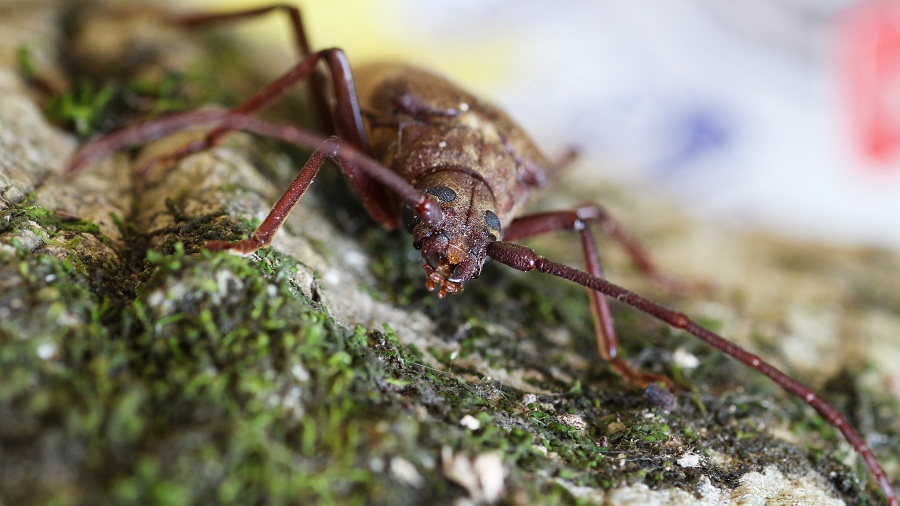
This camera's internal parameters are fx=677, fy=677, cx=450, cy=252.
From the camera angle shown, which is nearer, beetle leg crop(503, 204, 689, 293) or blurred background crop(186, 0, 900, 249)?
beetle leg crop(503, 204, 689, 293)

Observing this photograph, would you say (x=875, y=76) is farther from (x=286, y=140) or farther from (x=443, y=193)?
(x=286, y=140)

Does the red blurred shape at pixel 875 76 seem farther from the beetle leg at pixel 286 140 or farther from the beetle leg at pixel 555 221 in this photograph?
the beetle leg at pixel 286 140

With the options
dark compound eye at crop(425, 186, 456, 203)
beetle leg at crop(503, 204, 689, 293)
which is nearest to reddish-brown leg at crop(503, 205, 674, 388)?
beetle leg at crop(503, 204, 689, 293)

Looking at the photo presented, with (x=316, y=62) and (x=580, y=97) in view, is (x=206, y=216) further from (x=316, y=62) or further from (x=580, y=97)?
(x=580, y=97)

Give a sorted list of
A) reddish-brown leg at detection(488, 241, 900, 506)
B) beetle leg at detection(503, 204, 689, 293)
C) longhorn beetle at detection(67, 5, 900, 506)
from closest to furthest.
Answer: reddish-brown leg at detection(488, 241, 900, 506), longhorn beetle at detection(67, 5, 900, 506), beetle leg at detection(503, 204, 689, 293)

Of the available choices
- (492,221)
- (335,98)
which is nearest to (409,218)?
(492,221)

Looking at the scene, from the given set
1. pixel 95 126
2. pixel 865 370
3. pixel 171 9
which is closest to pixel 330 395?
pixel 95 126

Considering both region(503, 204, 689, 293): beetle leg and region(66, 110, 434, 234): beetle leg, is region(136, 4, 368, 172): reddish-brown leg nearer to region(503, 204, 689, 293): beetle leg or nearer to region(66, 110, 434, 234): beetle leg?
region(66, 110, 434, 234): beetle leg
